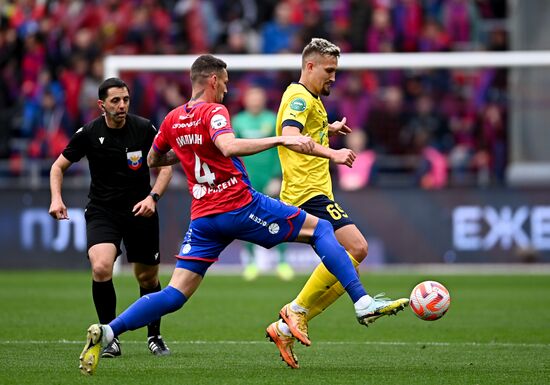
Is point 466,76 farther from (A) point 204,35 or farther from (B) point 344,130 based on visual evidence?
(B) point 344,130

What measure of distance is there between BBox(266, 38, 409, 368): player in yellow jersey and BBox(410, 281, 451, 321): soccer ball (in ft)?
2.72

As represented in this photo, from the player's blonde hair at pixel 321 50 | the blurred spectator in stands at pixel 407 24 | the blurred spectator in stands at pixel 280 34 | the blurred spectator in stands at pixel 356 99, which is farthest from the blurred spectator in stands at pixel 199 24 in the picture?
the player's blonde hair at pixel 321 50

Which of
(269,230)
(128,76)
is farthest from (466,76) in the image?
(269,230)

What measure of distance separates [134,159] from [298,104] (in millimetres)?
1727

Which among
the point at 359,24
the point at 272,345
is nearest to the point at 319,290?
the point at 272,345

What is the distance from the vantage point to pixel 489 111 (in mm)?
20047

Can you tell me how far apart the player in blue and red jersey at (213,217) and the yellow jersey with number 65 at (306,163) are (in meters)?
0.98

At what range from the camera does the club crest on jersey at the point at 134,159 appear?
32.3 feet

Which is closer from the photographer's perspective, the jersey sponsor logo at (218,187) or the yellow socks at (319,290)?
the jersey sponsor logo at (218,187)

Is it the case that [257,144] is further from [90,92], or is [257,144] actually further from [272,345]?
[90,92]

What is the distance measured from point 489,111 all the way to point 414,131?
1.37m

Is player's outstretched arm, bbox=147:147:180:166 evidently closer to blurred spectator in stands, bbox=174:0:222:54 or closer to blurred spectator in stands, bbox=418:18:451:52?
blurred spectator in stands, bbox=418:18:451:52

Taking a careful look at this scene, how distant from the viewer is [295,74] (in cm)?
1978

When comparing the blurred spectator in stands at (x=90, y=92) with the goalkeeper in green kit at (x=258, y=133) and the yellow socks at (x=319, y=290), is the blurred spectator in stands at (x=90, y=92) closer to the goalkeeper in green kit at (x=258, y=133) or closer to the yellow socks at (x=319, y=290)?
the goalkeeper in green kit at (x=258, y=133)
